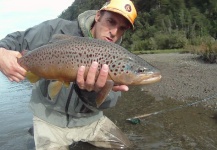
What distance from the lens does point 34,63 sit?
3.79 metres

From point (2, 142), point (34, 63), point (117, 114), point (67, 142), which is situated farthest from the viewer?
point (117, 114)

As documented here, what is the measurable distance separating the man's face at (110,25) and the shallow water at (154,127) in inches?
96.8

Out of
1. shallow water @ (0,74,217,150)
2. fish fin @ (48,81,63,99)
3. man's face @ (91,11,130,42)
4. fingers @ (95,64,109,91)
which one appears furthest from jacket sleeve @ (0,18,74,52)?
shallow water @ (0,74,217,150)

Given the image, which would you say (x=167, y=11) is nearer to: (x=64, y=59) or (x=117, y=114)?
(x=117, y=114)

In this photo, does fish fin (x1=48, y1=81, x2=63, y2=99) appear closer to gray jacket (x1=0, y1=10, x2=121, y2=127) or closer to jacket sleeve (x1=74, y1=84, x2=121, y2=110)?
jacket sleeve (x1=74, y1=84, x2=121, y2=110)

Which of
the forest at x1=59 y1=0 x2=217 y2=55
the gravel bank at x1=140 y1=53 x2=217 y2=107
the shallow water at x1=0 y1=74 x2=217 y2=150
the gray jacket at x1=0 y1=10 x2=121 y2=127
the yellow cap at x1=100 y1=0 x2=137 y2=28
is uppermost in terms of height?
the yellow cap at x1=100 y1=0 x2=137 y2=28

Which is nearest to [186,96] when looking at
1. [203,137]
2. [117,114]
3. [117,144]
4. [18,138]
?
[117,114]

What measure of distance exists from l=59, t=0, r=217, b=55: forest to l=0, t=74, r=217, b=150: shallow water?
23.0 meters

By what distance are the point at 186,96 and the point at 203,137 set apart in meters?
3.88

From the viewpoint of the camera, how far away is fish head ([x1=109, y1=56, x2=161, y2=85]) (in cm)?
343

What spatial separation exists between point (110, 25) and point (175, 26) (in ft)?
164

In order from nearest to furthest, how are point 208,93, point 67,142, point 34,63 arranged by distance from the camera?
point 34,63
point 67,142
point 208,93

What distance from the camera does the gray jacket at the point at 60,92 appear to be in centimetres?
481

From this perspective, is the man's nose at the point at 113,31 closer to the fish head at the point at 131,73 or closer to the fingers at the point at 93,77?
the fish head at the point at 131,73
